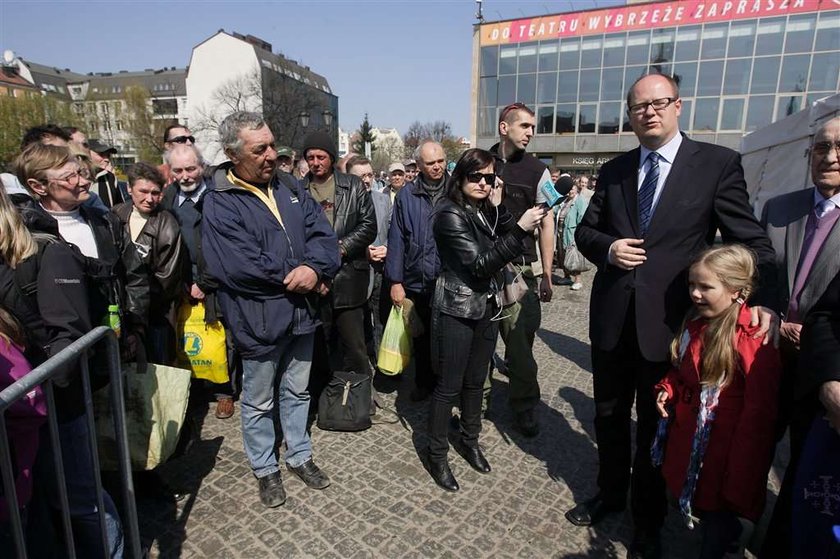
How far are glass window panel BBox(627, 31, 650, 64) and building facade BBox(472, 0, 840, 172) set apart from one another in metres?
0.06

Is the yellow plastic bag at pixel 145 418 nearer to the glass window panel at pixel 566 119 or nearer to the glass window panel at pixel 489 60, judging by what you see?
the glass window panel at pixel 566 119

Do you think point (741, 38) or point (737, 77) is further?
point (737, 77)

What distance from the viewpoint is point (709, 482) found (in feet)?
7.04

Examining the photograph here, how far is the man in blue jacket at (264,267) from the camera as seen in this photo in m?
2.69

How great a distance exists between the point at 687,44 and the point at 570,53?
6.55 m

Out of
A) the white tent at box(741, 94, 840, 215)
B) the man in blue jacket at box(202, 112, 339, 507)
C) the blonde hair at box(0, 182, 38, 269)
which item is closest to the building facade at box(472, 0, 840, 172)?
the white tent at box(741, 94, 840, 215)

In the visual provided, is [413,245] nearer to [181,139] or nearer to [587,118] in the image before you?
[181,139]

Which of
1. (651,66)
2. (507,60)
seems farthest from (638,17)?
(507,60)

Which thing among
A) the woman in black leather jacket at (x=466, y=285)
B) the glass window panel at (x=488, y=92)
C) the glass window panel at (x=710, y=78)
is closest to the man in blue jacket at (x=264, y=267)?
the woman in black leather jacket at (x=466, y=285)

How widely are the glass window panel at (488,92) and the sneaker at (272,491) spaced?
31676mm

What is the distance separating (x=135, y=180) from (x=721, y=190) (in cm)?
377

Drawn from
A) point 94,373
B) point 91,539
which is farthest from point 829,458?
point 94,373

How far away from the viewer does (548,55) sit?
30.3m

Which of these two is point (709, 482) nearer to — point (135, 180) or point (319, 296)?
point (319, 296)
